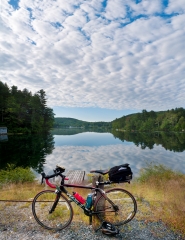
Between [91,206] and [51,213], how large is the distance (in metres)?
1.26

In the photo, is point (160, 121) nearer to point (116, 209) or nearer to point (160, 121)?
point (160, 121)

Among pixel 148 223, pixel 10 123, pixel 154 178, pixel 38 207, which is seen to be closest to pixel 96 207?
pixel 148 223

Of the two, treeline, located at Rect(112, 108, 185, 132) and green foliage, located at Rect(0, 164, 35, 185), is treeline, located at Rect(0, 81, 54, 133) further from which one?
treeline, located at Rect(112, 108, 185, 132)

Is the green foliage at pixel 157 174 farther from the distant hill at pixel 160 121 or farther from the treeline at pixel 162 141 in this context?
the distant hill at pixel 160 121

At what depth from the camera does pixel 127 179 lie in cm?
399

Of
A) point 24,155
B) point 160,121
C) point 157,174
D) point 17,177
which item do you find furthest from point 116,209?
point 160,121

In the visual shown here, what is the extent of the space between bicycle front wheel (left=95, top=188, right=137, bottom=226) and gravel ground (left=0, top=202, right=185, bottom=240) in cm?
A: 22

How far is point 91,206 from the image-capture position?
13.4 feet

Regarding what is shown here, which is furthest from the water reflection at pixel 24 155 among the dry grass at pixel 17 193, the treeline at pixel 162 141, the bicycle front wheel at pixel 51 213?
the treeline at pixel 162 141

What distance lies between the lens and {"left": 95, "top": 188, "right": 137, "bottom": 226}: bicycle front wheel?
4168 millimetres

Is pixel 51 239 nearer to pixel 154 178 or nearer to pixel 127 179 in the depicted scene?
pixel 127 179

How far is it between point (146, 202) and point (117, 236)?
2400 mm

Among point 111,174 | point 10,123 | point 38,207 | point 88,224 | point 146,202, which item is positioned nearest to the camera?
point 111,174

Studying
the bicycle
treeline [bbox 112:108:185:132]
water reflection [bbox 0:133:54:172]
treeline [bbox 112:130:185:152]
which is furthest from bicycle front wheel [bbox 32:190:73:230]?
treeline [bbox 112:108:185:132]
